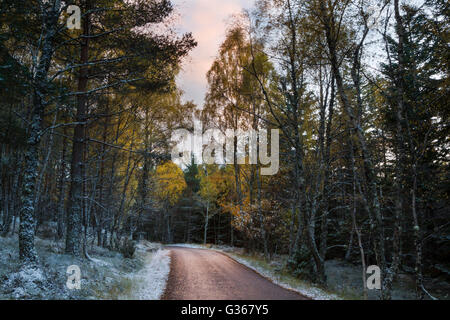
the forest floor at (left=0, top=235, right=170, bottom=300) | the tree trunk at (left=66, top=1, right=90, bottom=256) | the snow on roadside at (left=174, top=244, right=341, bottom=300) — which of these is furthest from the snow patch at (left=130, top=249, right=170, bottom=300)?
the snow on roadside at (left=174, top=244, right=341, bottom=300)

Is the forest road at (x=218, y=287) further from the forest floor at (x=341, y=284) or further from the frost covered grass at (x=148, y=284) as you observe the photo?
the forest floor at (x=341, y=284)

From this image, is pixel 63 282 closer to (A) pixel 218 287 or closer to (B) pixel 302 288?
(A) pixel 218 287

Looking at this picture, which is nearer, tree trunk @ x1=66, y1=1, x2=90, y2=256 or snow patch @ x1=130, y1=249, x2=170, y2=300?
snow patch @ x1=130, y1=249, x2=170, y2=300

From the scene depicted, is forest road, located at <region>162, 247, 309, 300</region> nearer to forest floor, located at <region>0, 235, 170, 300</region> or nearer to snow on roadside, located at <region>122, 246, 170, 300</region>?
snow on roadside, located at <region>122, 246, 170, 300</region>

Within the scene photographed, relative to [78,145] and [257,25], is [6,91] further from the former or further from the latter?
[257,25]

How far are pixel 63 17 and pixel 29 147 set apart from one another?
5568mm

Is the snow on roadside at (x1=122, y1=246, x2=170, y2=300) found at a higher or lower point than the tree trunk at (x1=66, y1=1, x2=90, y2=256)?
lower

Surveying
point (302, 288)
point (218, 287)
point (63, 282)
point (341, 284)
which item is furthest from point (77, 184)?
point (341, 284)

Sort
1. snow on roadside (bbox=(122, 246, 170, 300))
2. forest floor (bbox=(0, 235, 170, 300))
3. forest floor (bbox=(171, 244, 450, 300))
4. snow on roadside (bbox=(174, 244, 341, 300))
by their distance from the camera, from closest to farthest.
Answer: forest floor (bbox=(0, 235, 170, 300)) → snow on roadside (bbox=(122, 246, 170, 300)) → snow on roadside (bbox=(174, 244, 341, 300)) → forest floor (bbox=(171, 244, 450, 300))

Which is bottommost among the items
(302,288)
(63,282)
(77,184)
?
(302,288)

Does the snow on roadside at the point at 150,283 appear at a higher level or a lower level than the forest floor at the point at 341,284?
higher

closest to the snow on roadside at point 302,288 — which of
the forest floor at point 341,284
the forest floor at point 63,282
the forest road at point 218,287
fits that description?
the forest floor at point 341,284
